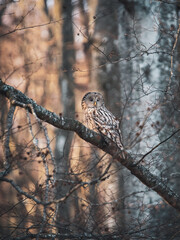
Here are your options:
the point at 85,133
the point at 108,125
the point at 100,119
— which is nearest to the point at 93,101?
the point at 100,119

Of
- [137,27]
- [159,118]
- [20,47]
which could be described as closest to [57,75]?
[20,47]

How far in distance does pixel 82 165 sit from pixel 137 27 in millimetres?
4257

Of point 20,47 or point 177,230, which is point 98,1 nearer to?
point 20,47

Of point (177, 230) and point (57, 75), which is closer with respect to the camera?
point (177, 230)

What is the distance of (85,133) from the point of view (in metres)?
3.69

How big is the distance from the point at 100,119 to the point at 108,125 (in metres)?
0.24

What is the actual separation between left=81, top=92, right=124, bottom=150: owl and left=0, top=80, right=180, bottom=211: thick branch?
31 cm

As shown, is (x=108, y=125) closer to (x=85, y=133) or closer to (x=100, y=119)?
(x=100, y=119)

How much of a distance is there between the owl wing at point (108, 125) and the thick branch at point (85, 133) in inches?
13.2

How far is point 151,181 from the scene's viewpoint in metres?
4.14

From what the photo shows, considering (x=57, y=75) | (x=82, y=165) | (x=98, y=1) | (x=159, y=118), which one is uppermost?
(x=98, y=1)

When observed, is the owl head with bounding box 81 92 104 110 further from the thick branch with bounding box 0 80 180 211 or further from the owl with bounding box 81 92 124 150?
the thick branch with bounding box 0 80 180 211

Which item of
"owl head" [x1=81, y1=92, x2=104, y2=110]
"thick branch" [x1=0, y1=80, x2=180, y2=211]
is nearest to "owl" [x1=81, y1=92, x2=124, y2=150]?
"owl head" [x1=81, y1=92, x2=104, y2=110]

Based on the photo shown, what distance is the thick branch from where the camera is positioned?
334 cm
